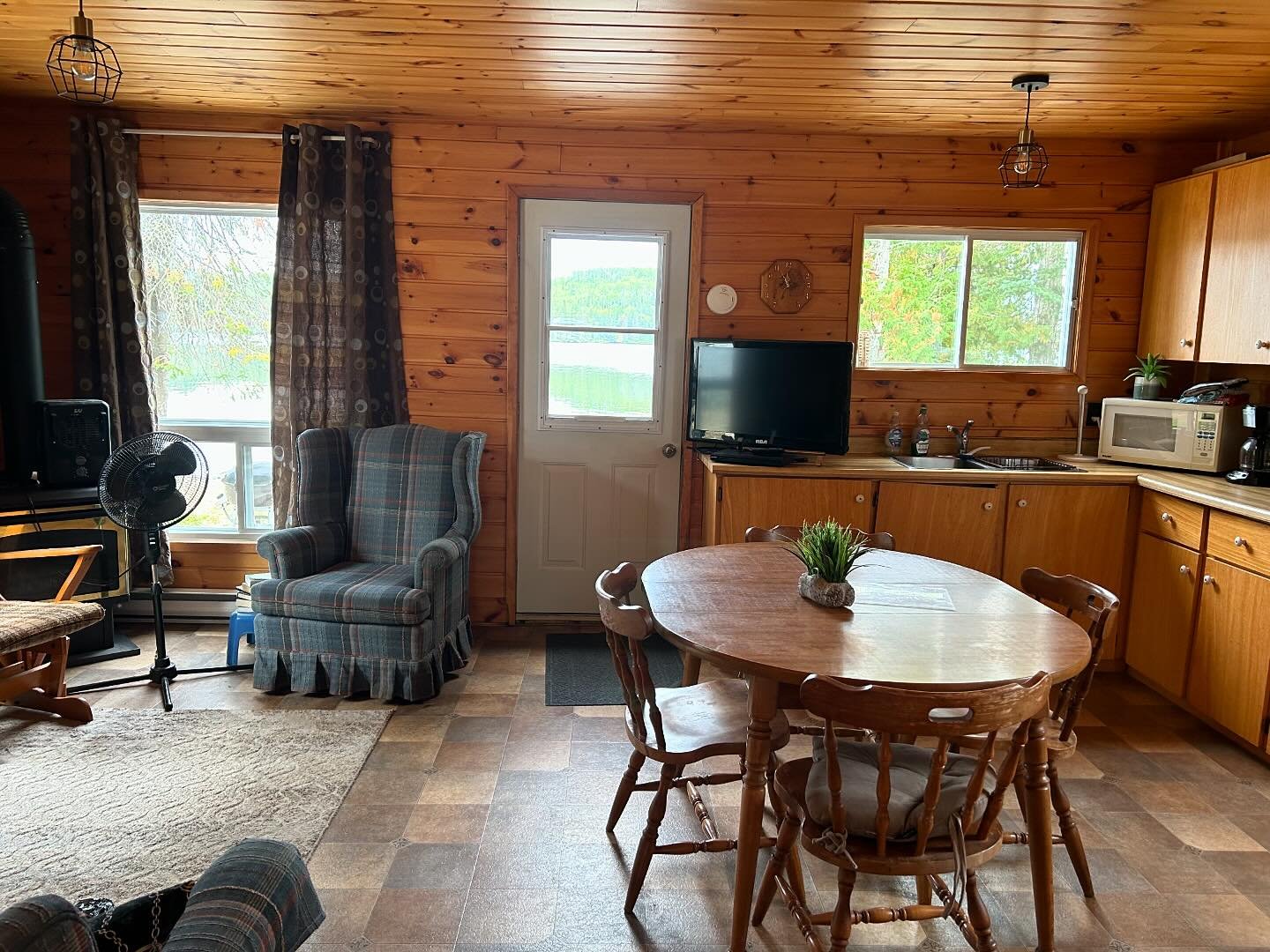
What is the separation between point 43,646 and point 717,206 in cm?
336

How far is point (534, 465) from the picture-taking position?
444cm

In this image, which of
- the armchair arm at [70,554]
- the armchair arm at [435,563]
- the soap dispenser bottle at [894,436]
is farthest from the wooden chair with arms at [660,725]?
the armchair arm at [70,554]

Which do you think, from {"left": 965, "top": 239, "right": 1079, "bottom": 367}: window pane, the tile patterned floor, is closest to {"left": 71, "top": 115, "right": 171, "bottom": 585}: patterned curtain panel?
the tile patterned floor

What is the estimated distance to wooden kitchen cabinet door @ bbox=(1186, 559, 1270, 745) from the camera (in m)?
3.09

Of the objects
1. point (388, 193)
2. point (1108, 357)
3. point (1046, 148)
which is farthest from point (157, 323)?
point (1108, 357)

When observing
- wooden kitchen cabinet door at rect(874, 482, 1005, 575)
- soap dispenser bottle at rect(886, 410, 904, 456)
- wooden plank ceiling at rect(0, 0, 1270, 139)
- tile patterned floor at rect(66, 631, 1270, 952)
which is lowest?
tile patterned floor at rect(66, 631, 1270, 952)

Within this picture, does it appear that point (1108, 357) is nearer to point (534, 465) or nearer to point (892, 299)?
point (892, 299)

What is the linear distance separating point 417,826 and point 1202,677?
115 inches

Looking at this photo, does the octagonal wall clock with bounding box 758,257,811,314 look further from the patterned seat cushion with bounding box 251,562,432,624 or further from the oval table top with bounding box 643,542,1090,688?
the patterned seat cushion with bounding box 251,562,432,624

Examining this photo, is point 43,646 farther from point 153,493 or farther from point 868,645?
point 868,645

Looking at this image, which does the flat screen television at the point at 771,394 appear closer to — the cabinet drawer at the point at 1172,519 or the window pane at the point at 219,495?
the cabinet drawer at the point at 1172,519

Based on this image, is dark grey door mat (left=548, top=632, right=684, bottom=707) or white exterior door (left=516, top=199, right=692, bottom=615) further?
white exterior door (left=516, top=199, right=692, bottom=615)

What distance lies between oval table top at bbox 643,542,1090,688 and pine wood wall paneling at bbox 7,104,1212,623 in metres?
1.84

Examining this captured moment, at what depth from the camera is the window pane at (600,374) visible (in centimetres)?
439
